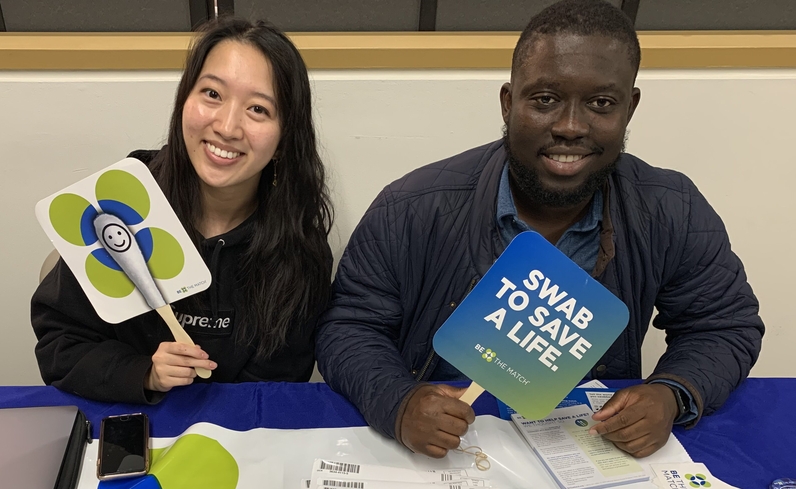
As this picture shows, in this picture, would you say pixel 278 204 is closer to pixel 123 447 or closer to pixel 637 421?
pixel 123 447

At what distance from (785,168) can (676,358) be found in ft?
3.64

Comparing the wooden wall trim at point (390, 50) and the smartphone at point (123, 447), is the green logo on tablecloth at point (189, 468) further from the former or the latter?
the wooden wall trim at point (390, 50)

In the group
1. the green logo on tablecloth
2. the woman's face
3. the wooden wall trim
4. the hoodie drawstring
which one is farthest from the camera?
the wooden wall trim

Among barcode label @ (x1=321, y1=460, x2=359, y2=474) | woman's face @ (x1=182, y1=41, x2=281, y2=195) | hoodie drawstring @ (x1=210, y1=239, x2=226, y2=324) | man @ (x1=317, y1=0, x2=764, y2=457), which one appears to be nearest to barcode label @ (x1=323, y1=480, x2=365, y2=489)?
barcode label @ (x1=321, y1=460, x2=359, y2=474)

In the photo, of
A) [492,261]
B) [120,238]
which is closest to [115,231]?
[120,238]

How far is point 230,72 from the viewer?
1.18m

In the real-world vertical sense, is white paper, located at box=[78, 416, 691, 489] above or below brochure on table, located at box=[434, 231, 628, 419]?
below

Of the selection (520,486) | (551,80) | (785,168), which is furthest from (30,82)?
(785,168)

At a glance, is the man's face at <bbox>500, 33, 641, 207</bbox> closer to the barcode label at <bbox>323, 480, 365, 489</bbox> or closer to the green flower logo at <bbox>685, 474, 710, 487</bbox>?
the green flower logo at <bbox>685, 474, 710, 487</bbox>

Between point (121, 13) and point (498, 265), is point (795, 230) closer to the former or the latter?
point (498, 265)

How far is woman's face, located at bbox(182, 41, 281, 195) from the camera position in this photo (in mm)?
1178

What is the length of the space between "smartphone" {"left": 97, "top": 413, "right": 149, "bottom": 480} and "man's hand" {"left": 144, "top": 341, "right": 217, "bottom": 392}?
7 centimetres

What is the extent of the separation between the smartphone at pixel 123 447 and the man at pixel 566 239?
33 cm

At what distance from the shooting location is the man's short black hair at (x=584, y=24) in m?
1.13
